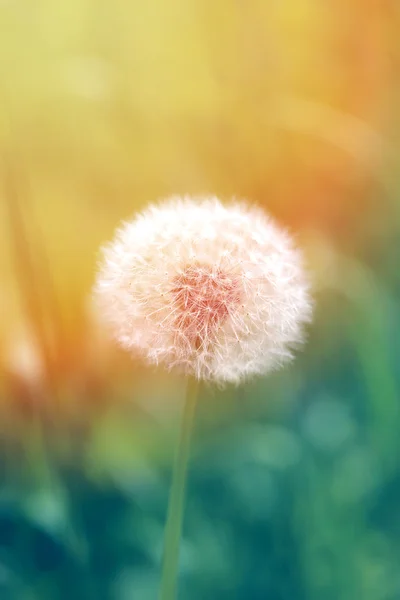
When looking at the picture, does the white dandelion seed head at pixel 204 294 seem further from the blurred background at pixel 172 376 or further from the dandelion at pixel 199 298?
the blurred background at pixel 172 376

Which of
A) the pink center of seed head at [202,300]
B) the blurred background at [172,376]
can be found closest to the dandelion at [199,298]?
the pink center of seed head at [202,300]

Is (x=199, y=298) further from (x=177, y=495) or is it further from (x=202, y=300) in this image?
(x=177, y=495)

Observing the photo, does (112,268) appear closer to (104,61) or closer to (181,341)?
(181,341)

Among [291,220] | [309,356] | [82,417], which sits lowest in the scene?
[82,417]

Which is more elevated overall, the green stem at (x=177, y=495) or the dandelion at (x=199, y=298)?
the dandelion at (x=199, y=298)

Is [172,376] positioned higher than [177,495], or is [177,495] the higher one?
[172,376]

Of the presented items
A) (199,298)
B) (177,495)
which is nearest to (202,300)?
(199,298)

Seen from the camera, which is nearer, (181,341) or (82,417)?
(181,341)

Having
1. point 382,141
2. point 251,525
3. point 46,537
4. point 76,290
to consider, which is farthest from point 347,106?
point 46,537
